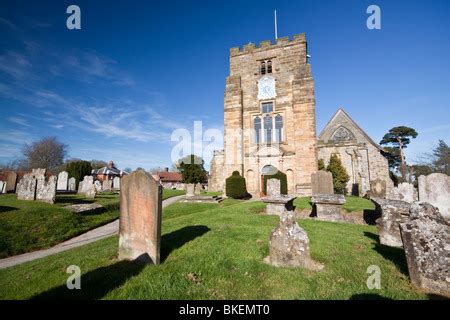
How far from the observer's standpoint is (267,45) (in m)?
23.3

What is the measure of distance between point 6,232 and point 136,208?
6.49 m

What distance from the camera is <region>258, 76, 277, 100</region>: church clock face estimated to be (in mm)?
22453

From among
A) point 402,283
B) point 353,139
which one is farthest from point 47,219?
point 353,139

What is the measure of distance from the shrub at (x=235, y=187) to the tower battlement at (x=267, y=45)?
14455 mm

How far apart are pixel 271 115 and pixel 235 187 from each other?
8.65 m

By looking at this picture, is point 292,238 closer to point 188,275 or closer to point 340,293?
point 340,293

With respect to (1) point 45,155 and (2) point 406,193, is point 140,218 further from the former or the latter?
(1) point 45,155

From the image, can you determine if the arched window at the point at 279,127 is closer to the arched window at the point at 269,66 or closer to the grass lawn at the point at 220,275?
the arched window at the point at 269,66

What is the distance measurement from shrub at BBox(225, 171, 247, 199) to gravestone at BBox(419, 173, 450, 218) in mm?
13476

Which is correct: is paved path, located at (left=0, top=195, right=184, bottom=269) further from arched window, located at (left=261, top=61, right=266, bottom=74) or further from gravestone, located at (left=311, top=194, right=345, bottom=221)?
arched window, located at (left=261, top=61, right=266, bottom=74)

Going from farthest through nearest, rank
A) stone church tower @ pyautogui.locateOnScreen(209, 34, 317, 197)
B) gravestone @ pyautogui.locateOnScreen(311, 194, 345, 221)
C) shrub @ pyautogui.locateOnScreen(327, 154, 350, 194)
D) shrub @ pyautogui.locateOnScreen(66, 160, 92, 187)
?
shrub @ pyautogui.locateOnScreen(66, 160, 92, 187)
shrub @ pyautogui.locateOnScreen(327, 154, 350, 194)
stone church tower @ pyautogui.locateOnScreen(209, 34, 317, 197)
gravestone @ pyautogui.locateOnScreen(311, 194, 345, 221)

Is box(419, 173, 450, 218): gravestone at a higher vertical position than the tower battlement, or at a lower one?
lower

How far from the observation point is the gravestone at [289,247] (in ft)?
13.3

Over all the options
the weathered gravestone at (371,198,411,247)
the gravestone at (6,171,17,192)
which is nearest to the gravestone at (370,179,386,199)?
the weathered gravestone at (371,198,411,247)
